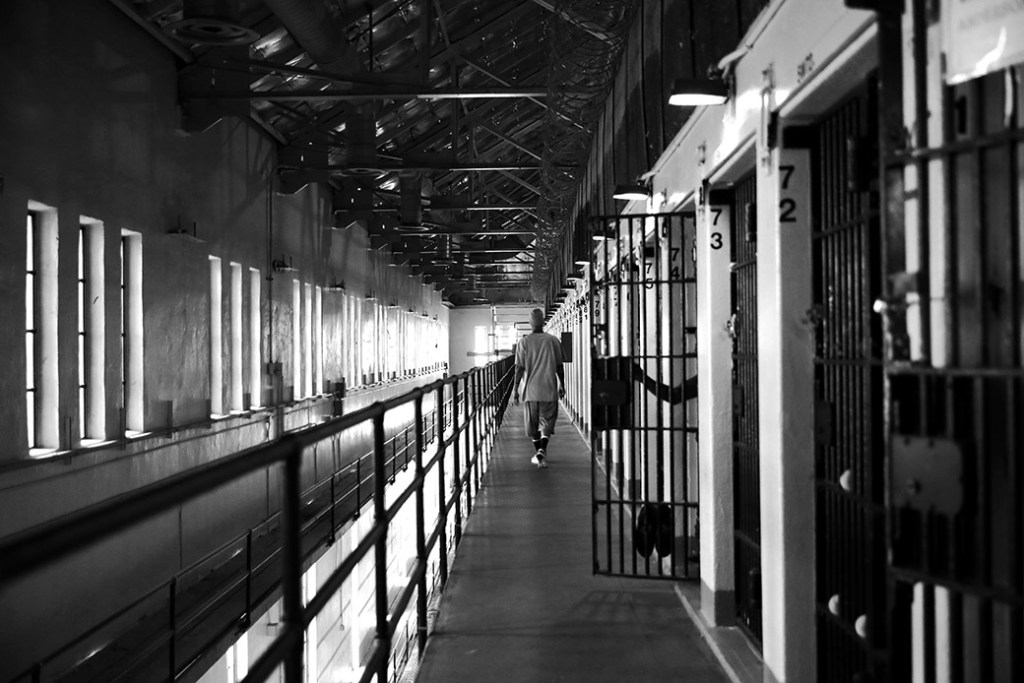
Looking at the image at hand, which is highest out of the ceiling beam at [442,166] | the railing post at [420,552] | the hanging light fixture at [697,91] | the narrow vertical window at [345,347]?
the ceiling beam at [442,166]

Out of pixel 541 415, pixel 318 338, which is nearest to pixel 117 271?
pixel 541 415

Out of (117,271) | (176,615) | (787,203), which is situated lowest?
(176,615)

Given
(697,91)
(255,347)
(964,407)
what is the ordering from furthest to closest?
(255,347) < (697,91) < (964,407)

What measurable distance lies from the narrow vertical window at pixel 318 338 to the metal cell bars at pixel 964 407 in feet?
45.5

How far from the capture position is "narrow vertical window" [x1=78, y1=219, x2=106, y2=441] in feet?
25.0

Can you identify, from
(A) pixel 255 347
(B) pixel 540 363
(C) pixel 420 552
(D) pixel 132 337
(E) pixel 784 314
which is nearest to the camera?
(E) pixel 784 314

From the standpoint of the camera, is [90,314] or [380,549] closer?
[380,549]

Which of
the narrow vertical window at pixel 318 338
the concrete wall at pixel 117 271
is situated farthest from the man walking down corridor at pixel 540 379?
the narrow vertical window at pixel 318 338

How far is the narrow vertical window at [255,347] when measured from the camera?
11.6 meters

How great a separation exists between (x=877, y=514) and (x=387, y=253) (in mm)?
21210

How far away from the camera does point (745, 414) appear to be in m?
4.07

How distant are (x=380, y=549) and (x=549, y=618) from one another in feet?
5.65

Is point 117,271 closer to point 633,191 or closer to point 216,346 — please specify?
point 216,346

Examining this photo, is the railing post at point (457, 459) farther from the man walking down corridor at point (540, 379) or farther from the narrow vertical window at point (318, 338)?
the narrow vertical window at point (318, 338)
